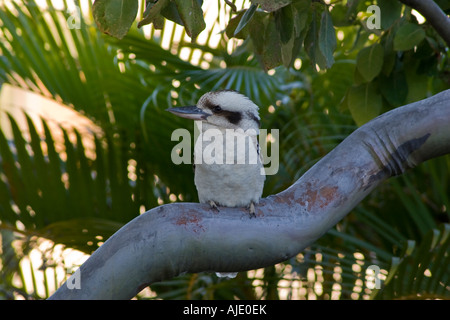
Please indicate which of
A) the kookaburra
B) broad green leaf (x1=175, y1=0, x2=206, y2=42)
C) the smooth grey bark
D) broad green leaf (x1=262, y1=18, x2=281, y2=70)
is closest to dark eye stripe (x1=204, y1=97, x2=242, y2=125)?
the kookaburra

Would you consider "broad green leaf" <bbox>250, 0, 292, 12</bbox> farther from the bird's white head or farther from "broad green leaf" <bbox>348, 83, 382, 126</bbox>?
"broad green leaf" <bbox>348, 83, 382, 126</bbox>

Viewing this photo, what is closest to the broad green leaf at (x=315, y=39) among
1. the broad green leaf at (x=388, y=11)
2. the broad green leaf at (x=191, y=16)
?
the broad green leaf at (x=388, y=11)

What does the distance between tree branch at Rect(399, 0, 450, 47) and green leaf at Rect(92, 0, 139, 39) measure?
654 mm

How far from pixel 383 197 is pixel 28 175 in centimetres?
143

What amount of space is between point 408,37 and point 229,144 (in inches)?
20.0

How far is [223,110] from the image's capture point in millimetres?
1516

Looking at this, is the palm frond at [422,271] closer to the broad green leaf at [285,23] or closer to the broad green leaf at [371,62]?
the broad green leaf at [371,62]

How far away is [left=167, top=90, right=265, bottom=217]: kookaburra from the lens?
1.51 metres

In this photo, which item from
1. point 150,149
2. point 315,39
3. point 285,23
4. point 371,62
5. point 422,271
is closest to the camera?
point 285,23

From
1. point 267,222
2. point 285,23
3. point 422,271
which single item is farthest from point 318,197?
point 422,271

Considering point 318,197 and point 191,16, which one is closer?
point 191,16

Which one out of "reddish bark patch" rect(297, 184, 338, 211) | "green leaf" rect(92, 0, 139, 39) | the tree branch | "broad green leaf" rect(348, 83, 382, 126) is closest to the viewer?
"green leaf" rect(92, 0, 139, 39)

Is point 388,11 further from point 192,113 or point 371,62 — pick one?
point 192,113
